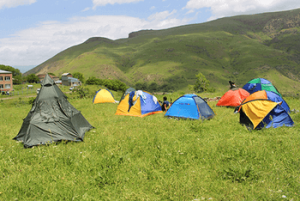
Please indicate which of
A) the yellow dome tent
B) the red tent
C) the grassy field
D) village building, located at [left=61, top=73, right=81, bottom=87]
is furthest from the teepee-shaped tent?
village building, located at [left=61, top=73, right=81, bottom=87]

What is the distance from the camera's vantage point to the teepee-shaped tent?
Result: 7.95m

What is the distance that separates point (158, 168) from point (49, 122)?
5.86m

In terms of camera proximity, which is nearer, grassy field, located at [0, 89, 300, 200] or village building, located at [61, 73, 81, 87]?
grassy field, located at [0, 89, 300, 200]

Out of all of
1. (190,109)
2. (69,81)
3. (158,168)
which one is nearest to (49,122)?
(158,168)

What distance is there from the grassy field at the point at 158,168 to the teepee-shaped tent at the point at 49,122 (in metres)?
0.63

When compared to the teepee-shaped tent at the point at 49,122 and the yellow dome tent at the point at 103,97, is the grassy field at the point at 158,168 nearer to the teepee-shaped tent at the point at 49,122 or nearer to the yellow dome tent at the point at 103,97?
the teepee-shaped tent at the point at 49,122

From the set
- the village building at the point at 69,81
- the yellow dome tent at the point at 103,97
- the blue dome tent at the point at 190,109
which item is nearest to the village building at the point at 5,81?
the village building at the point at 69,81

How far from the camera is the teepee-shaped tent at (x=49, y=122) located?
7953 millimetres

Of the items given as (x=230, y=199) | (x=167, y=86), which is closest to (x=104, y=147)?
(x=230, y=199)

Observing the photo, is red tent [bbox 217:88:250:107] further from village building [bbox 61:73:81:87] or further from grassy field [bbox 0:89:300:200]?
village building [bbox 61:73:81:87]

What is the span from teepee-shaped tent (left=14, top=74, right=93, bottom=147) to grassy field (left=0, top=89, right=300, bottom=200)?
2.07ft

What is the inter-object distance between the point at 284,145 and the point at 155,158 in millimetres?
5152

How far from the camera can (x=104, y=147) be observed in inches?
285

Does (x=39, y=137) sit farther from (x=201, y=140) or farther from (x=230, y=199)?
(x=230, y=199)
